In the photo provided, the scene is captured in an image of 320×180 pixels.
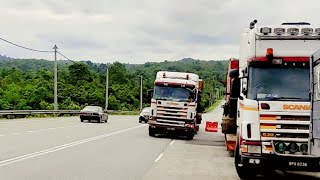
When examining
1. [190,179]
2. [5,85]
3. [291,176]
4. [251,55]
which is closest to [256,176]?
[291,176]

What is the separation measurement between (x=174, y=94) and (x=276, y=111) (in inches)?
594

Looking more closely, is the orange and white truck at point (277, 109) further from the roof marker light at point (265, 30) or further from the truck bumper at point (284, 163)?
the roof marker light at point (265, 30)

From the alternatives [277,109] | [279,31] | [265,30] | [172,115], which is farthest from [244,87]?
[172,115]

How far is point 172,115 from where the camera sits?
26016 mm

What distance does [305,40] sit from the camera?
1194cm

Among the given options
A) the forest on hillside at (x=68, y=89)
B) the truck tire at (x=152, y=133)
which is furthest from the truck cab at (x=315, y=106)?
the forest on hillside at (x=68, y=89)

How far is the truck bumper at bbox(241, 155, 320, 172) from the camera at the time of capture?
10.9 metres

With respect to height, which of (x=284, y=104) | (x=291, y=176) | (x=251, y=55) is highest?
(x=251, y=55)

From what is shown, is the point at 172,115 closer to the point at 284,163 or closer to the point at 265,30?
the point at 265,30

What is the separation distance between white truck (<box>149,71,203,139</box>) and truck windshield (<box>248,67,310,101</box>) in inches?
565

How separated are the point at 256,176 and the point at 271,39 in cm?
387

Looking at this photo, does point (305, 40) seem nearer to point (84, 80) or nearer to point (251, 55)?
point (251, 55)

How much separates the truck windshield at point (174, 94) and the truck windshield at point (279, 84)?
1443cm

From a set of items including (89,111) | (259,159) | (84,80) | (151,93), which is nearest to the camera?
(259,159)
